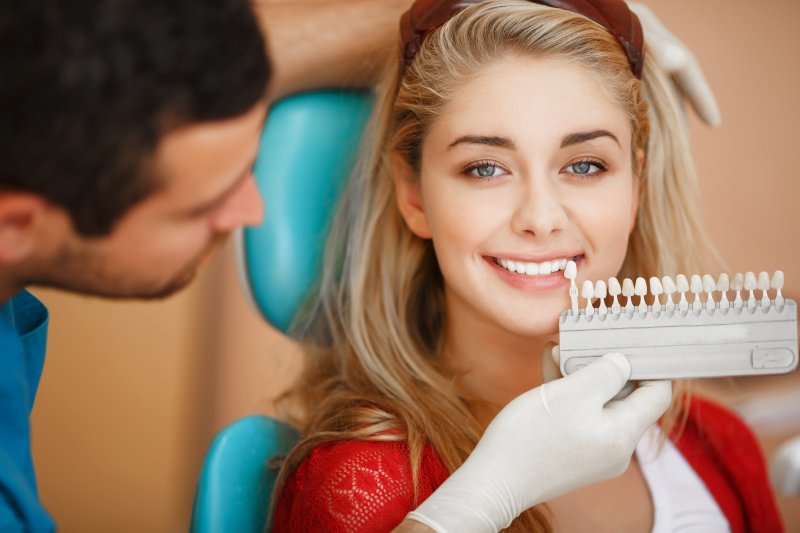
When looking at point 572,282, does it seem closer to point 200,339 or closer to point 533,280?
point 533,280

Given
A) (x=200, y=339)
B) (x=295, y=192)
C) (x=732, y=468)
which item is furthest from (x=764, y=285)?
(x=200, y=339)

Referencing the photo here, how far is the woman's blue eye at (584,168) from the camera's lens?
1.18m

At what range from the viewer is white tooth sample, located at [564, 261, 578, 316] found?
110 cm

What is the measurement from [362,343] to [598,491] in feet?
1.32

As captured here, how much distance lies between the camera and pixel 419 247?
4.67 ft

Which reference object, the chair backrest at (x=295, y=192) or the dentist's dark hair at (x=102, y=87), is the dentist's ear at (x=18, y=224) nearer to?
the dentist's dark hair at (x=102, y=87)

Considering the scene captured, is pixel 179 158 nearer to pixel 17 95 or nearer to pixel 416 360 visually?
pixel 17 95

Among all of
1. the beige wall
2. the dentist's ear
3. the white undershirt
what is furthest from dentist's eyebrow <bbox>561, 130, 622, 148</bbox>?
the beige wall

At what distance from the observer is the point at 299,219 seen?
4.58 ft

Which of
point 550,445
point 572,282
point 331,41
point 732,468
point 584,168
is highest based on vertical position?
point 331,41

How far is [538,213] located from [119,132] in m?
0.56

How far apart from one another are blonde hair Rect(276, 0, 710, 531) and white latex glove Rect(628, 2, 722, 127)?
0.14 ft

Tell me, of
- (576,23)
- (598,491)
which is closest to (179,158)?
(576,23)

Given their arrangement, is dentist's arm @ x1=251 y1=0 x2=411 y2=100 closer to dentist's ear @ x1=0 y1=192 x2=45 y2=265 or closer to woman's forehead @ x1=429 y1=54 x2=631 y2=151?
woman's forehead @ x1=429 y1=54 x2=631 y2=151
